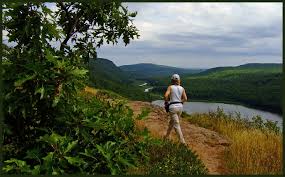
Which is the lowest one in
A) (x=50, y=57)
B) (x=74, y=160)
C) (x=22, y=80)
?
(x=74, y=160)

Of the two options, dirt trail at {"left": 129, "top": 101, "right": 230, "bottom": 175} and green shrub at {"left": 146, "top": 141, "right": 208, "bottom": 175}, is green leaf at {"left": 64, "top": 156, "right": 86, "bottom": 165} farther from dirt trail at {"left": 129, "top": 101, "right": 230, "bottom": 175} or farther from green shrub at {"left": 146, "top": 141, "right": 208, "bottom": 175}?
dirt trail at {"left": 129, "top": 101, "right": 230, "bottom": 175}

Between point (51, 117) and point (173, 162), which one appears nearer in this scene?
point (51, 117)

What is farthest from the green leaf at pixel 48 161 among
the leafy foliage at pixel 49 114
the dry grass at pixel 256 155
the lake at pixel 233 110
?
the lake at pixel 233 110

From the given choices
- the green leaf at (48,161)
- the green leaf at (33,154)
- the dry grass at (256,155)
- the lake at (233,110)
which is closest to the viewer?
the green leaf at (48,161)

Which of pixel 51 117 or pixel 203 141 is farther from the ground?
pixel 51 117

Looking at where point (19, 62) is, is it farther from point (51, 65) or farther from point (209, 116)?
point (209, 116)

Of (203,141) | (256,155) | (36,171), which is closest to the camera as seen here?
(36,171)

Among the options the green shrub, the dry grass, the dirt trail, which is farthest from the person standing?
the dry grass

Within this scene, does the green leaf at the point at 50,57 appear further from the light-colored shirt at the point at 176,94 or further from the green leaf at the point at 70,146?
the light-colored shirt at the point at 176,94

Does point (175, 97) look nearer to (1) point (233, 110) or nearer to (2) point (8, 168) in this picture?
(1) point (233, 110)

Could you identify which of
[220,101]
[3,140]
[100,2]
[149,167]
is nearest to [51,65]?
[3,140]

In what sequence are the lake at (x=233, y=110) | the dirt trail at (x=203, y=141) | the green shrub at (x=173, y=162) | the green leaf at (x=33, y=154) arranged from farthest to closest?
1. the lake at (x=233, y=110)
2. the dirt trail at (x=203, y=141)
3. the green shrub at (x=173, y=162)
4. the green leaf at (x=33, y=154)

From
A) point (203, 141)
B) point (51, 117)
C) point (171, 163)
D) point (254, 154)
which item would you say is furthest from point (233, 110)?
point (51, 117)

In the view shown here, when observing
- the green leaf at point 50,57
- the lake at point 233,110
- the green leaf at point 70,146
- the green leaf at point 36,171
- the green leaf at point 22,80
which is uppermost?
the green leaf at point 50,57
